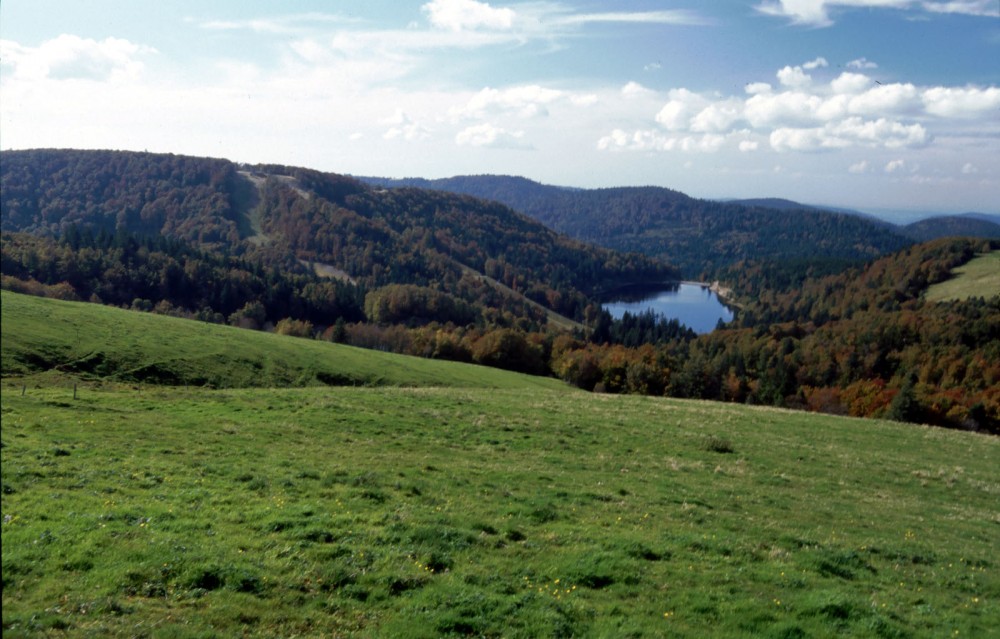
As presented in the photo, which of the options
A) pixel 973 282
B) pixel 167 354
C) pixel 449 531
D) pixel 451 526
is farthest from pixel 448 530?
pixel 973 282

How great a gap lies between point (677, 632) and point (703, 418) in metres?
27.5

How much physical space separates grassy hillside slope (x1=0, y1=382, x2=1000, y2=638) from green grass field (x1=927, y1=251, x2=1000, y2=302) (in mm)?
149657

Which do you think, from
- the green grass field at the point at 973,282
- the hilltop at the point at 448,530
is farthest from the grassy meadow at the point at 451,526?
the green grass field at the point at 973,282

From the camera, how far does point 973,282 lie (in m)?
157

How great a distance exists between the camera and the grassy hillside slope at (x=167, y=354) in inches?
1248

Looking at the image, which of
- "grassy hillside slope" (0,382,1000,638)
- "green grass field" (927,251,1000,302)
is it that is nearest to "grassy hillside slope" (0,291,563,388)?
"grassy hillside slope" (0,382,1000,638)

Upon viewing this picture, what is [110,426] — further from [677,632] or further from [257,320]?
[257,320]

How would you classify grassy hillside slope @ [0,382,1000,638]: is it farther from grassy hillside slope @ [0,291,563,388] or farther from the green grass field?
the green grass field

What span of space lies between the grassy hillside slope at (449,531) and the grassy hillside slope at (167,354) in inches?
261

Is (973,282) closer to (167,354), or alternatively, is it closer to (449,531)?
(167,354)

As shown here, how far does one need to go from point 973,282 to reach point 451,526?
7607 inches

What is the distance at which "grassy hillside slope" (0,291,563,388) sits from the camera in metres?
31.7

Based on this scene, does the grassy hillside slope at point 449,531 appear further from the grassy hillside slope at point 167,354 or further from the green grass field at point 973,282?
the green grass field at point 973,282

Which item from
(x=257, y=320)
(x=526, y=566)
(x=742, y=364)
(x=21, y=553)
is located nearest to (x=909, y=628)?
(x=526, y=566)
